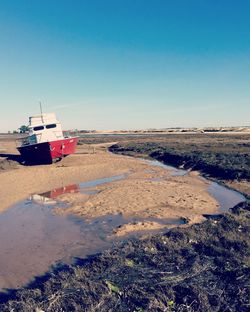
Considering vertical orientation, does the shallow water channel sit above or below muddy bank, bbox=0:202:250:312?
below

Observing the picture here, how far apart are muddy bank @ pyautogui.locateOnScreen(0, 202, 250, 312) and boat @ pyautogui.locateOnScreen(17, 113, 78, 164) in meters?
23.8

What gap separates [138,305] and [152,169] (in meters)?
23.2

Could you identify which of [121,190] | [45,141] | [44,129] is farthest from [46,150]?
[121,190]

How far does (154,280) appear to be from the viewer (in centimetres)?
775

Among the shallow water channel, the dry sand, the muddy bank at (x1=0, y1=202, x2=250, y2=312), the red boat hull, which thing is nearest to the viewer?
the muddy bank at (x1=0, y1=202, x2=250, y2=312)

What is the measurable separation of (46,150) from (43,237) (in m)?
20.8

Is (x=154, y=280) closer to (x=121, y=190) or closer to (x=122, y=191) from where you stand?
(x=122, y=191)

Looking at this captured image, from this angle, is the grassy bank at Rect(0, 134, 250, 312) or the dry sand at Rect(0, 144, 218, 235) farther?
the dry sand at Rect(0, 144, 218, 235)

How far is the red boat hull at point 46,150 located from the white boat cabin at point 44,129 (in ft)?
4.15

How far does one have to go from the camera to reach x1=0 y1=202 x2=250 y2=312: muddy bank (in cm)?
691

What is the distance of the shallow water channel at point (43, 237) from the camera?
9742 millimetres

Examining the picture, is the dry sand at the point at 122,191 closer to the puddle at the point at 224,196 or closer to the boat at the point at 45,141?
the puddle at the point at 224,196

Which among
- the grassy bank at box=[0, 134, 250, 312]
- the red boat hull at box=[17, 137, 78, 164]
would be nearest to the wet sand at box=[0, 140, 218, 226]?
the red boat hull at box=[17, 137, 78, 164]

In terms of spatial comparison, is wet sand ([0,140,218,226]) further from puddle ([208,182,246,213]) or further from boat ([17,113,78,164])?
boat ([17,113,78,164])
